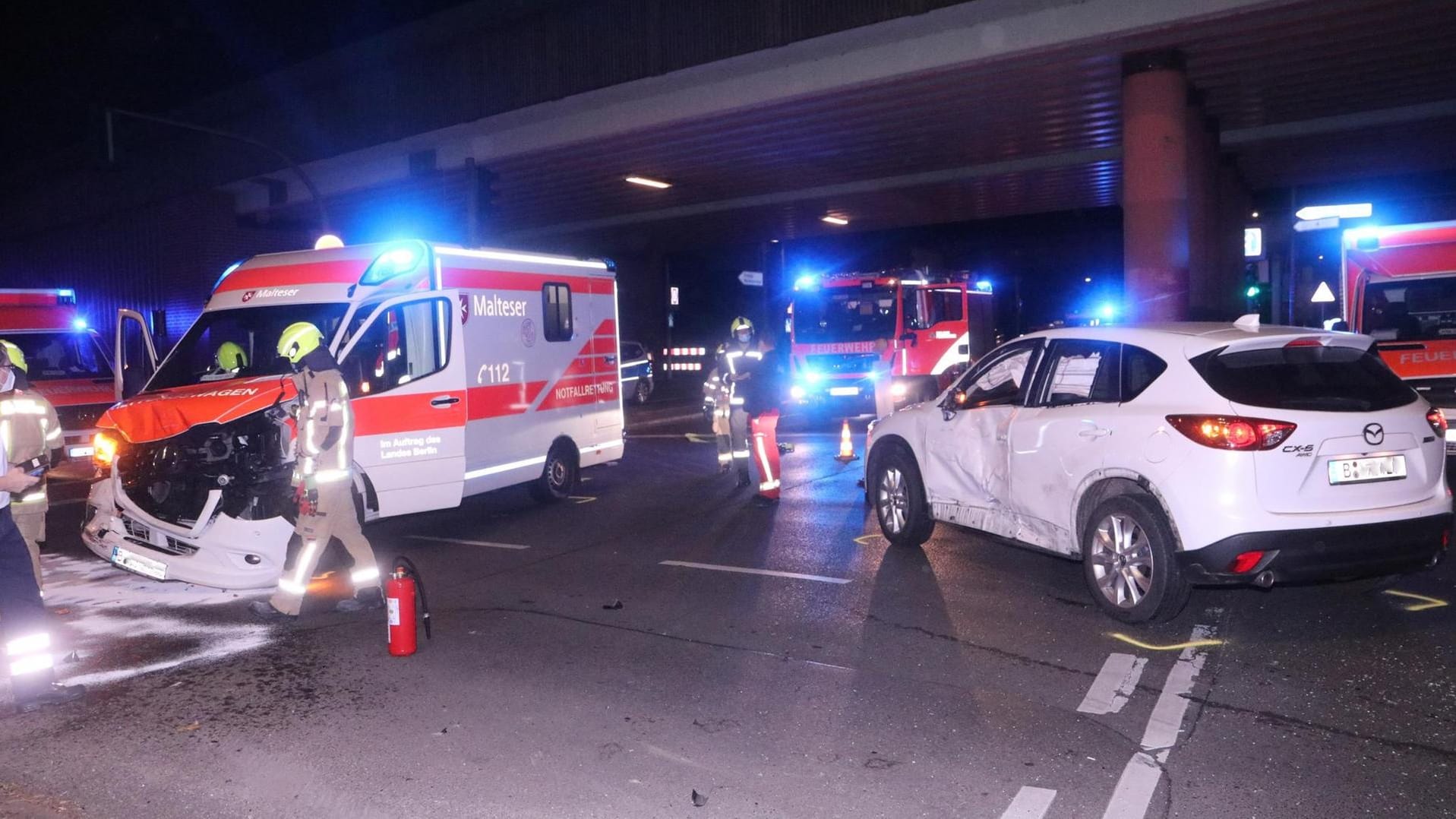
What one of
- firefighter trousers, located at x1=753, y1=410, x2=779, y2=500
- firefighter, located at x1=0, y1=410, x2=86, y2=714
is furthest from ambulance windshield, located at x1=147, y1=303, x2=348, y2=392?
firefighter trousers, located at x1=753, y1=410, x2=779, y2=500

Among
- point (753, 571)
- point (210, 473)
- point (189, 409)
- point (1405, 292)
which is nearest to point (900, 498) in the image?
point (753, 571)

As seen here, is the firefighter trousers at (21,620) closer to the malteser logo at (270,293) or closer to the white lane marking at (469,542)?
the malteser logo at (270,293)

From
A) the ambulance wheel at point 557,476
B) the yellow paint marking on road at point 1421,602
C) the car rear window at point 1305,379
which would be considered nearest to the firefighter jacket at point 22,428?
the ambulance wheel at point 557,476

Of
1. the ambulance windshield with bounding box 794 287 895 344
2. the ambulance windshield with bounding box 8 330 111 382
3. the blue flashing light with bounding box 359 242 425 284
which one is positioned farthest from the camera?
the ambulance windshield with bounding box 794 287 895 344

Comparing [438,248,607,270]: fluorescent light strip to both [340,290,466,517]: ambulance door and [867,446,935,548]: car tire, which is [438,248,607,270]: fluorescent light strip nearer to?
[340,290,466,517]: ambulance door

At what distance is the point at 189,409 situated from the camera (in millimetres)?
7309

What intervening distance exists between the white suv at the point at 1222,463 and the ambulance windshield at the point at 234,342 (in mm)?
5620

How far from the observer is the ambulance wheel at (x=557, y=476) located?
11.2 metres

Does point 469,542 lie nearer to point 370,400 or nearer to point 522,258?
point 370,400

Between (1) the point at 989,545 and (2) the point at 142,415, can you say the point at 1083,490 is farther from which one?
(2) the point at 142,415

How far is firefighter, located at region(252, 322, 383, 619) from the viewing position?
269 inches

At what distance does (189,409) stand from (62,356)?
367 inches

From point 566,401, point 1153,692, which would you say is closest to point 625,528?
point 566,401

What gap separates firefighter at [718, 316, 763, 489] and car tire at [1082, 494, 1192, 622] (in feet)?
16.6
